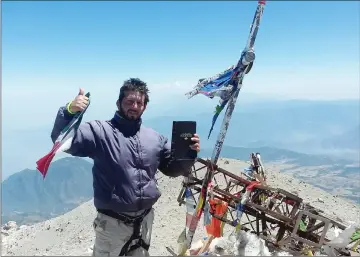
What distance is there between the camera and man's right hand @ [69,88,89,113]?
17.4 ft

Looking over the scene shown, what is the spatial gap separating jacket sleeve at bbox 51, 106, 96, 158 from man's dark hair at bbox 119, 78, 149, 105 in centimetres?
74

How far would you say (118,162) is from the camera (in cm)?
580

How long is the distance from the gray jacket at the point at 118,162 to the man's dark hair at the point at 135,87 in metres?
0.40

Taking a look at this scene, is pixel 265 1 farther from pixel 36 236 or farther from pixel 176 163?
pixel 36 236

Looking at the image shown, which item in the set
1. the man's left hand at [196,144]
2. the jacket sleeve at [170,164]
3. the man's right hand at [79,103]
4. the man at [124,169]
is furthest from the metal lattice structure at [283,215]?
the man's right hand at [79,103]

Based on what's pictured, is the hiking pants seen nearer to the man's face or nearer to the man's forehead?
the man's face

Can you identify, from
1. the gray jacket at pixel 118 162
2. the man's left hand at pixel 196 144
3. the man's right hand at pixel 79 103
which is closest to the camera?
the man's right hand at pixel 79 103

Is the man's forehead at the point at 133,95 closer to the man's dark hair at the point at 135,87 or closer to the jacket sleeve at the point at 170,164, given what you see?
the man's dark hair at the point at 135,87

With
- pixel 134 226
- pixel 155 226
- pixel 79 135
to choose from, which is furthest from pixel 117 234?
pixel 155 226

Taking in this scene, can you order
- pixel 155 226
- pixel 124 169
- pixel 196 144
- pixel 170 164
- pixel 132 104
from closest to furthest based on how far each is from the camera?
pixel 124 169 → pixel 132 104 → pixel 196 144 → pixel 170 164 → pixel 155 226

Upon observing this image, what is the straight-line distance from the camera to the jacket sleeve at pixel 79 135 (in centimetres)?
538

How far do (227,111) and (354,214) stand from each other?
20.5 metres

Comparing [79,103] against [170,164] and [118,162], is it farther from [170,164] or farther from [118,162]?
[170,164]

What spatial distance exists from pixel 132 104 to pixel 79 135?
37.9 inches
